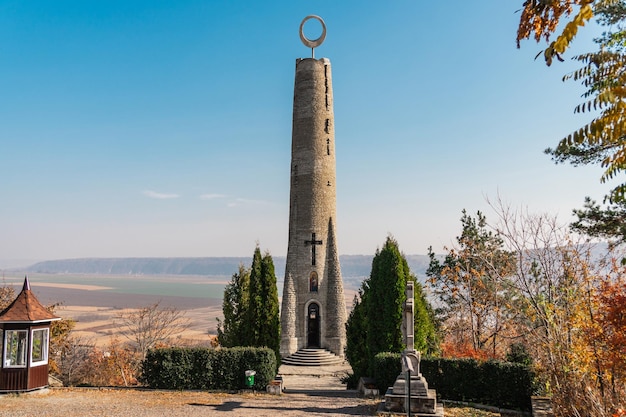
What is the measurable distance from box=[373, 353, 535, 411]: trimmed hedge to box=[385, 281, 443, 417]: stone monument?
6.35 ft

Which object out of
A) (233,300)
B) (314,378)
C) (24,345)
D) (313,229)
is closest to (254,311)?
(314,378)

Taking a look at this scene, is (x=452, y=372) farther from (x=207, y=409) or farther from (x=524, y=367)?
(x=207, y=409)

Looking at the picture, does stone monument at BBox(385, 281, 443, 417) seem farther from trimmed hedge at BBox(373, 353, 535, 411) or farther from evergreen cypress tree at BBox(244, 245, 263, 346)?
evergreen cypress tree at BBox(244, 245, 263, 346)

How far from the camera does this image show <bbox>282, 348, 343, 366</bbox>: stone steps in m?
26.2

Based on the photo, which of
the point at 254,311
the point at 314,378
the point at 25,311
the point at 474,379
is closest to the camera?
the point at 474,379

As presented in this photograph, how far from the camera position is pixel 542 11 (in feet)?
15.2

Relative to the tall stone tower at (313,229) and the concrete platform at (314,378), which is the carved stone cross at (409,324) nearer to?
the concrete platform at (314,378)

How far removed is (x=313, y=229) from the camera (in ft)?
93.6

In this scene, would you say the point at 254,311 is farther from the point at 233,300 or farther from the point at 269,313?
the point at 233,300

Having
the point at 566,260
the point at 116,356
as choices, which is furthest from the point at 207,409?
the point at 116,356

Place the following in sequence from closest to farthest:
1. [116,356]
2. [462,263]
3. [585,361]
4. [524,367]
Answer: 1. [585,361]
2. [524,367]
3. [462,263]
4. [116,356]

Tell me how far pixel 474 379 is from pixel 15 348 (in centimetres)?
1663

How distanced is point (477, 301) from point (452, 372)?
1484 cm

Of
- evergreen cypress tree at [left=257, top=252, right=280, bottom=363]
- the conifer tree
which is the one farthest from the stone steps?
evergreen cypress tree at [left=257, top=252, right=280, bottom=363]
